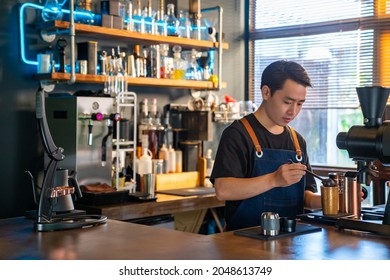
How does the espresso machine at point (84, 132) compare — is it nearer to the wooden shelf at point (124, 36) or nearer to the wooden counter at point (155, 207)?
the wooden counter at point (155, 207)

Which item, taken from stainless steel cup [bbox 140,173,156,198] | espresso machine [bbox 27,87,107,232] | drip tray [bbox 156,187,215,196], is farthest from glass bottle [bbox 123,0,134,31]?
espresso machine [bbox 27,87,107,232]

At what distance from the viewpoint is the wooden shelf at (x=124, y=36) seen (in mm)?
4344

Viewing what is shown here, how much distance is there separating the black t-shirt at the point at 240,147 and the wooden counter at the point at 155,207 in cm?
123

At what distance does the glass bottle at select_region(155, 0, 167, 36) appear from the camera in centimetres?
504

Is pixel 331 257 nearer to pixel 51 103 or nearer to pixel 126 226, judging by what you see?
pixel 126 226

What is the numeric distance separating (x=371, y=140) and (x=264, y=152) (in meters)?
0.64

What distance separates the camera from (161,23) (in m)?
5.05

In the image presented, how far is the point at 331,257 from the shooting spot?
83.7 inches

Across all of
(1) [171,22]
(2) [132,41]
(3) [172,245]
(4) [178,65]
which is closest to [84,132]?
(2) [132,41]

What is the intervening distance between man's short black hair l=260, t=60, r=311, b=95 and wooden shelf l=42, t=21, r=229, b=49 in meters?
1.86

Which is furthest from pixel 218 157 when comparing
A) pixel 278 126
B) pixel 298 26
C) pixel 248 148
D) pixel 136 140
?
pixel 298 26

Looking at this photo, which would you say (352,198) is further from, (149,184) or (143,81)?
(143,81)

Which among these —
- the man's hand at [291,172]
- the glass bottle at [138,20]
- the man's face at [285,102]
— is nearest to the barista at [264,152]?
the man's face at [285,102]

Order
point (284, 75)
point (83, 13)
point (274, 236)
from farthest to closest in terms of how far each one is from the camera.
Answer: point (83, 13) < point (284, 75) < point (274, 236)
